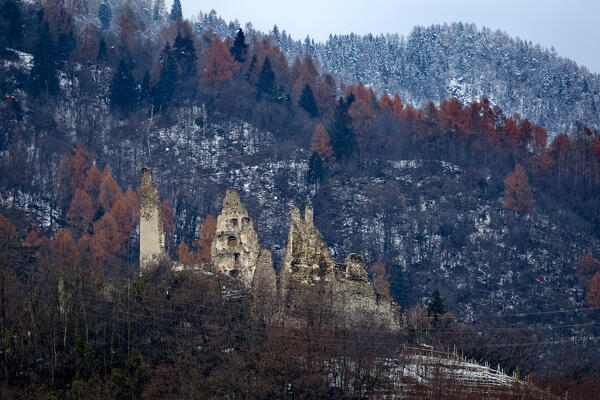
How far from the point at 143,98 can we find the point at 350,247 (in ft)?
108

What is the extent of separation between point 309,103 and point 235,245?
5662cm

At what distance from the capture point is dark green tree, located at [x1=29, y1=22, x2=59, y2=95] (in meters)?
101

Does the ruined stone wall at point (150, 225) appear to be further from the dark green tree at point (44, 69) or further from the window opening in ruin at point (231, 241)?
the dark green tree at point (44, 69)

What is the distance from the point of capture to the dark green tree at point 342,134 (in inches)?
4016

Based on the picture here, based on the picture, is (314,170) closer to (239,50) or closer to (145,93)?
(145,93)

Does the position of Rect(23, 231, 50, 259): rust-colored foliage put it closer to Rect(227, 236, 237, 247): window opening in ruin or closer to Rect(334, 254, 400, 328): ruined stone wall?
Rect(227, 236, 237, 247): window opening in ruin

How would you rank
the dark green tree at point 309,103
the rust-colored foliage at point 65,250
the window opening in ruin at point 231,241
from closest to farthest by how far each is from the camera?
the window opening in ruin at point 231,241 < the rust-colored foliage at point 65,250 < the dark green tree at point 309,103

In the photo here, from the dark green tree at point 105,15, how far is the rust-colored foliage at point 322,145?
62.0m

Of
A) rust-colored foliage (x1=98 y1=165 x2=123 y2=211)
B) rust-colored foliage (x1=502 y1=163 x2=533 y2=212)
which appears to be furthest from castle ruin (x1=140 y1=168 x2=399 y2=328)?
rust-colored foliage (x1=502 y1=163 x2=533 y2=212)

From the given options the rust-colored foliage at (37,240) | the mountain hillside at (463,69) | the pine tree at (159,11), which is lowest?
the rust-colored foliage at (37,240)

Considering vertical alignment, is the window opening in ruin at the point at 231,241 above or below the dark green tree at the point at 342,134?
below

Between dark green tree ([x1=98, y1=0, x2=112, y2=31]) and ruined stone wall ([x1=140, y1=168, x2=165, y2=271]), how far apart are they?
101293mm

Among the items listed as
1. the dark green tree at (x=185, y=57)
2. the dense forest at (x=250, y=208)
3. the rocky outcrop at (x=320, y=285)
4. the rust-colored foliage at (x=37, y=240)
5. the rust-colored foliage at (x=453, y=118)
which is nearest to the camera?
the dense forest at (x=250, y=208)

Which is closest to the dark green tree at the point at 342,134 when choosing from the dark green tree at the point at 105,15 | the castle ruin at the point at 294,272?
the castle ruin at the point at 294,272
